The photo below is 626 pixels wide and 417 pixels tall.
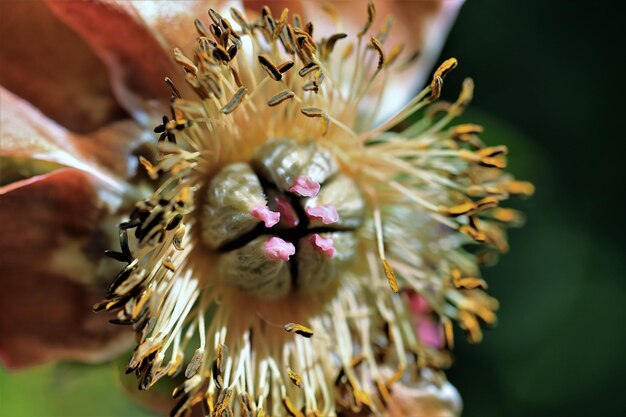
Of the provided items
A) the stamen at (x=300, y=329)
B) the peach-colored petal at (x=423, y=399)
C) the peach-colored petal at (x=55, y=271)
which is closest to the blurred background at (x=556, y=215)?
the peach-colored petal at (x=423, y=399)

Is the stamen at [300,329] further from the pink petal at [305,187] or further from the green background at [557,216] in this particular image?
the green background at [557,216]

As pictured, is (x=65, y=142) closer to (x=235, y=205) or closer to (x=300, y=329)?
(x=235, y=205)

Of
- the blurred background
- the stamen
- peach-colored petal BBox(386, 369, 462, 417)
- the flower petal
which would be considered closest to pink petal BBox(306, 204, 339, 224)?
the stamen

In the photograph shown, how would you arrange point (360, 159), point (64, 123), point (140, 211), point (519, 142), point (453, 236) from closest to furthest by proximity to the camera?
point (140, 211), point (64, 123), point (360, 159), point (453, 236), point (519, 142)

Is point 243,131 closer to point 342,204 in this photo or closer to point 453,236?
point 342,204

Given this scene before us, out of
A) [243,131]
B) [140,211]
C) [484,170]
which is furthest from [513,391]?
[140,211]

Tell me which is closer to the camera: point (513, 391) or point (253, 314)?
point (253, 314)

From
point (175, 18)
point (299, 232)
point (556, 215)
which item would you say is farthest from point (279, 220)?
point (556, 215)
